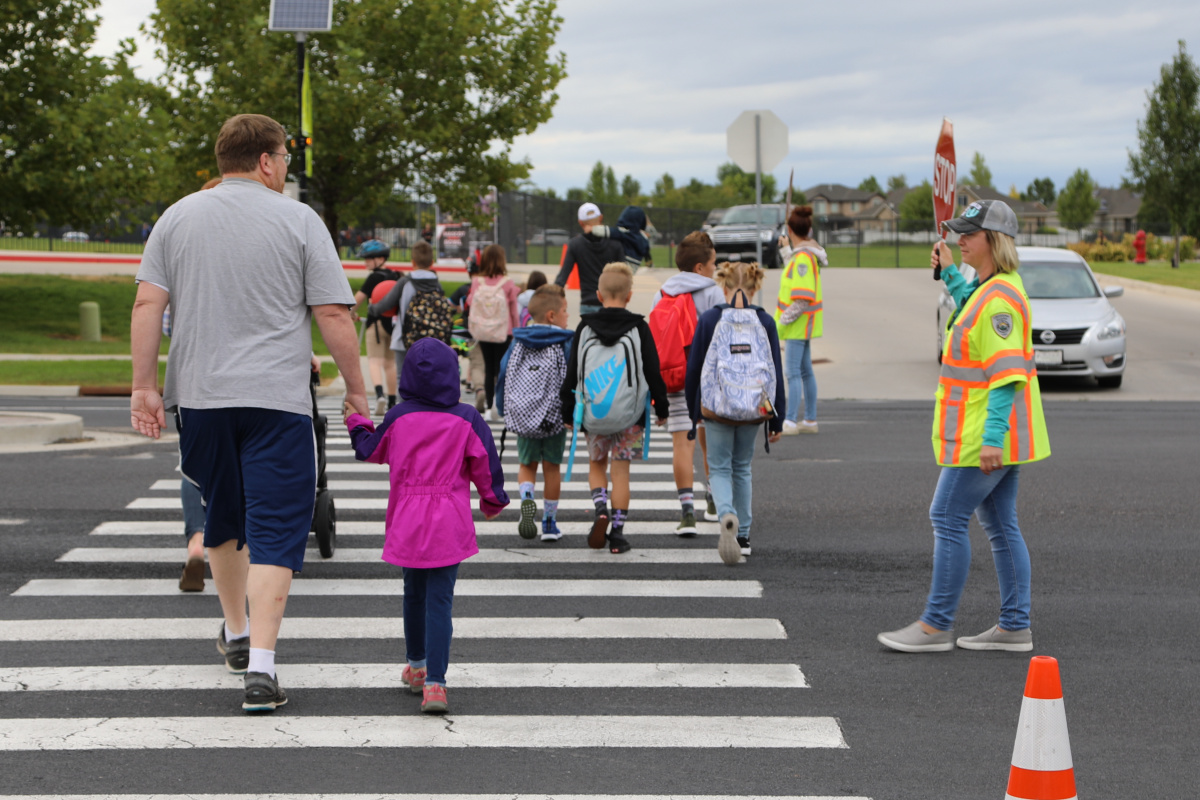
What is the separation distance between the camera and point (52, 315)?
95.1 ft

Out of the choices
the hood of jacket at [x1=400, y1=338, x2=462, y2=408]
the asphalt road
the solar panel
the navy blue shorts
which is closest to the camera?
the asphalt road

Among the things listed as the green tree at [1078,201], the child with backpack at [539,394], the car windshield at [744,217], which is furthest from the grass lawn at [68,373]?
the green tree at [1078,201]

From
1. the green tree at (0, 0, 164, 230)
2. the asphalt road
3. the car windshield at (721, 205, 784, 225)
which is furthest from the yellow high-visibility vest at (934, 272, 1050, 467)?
the car windshield at (721, 205, 784, 225)

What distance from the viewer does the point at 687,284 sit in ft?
27.0

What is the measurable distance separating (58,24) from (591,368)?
24.2 m

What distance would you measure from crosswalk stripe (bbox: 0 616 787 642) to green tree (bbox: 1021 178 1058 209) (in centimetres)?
14748

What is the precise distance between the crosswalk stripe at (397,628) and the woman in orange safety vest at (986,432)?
813 mm

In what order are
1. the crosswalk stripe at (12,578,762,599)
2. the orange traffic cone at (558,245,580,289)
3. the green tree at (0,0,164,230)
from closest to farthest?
the crosswalk stripe at (12,578,762,599), the orange traffic cone at (558,245,580,289), the green tree at (0,0,164,230)

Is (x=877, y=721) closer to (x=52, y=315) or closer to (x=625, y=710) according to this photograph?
(x=625, y=710)

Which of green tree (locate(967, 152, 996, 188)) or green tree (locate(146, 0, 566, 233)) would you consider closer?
green tree (locate(146, 0, 566, 233))

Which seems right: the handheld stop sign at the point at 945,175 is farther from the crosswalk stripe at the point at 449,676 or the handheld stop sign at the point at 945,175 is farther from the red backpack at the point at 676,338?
the red backpack at the point at 676,338

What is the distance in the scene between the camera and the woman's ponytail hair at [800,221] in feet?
39.0

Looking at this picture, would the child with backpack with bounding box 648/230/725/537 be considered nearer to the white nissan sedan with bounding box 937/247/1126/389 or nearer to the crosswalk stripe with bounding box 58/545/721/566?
the crosswalk stripe with bounding box 58/545/721/566

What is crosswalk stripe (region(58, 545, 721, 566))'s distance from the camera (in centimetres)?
766
